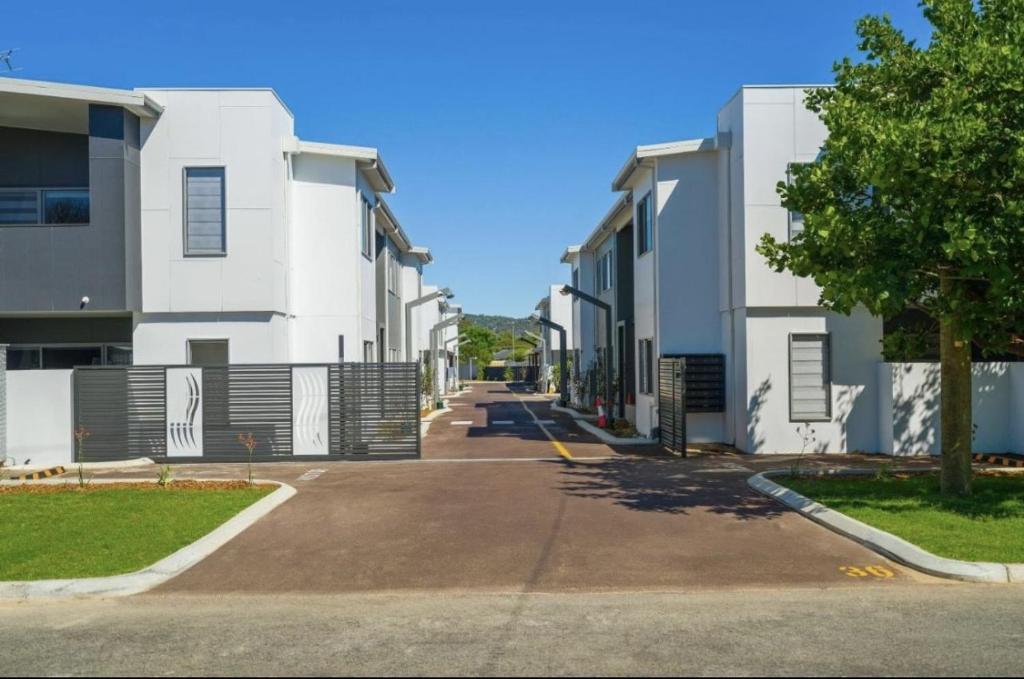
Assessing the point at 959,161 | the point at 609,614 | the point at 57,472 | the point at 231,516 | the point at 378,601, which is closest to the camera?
the point at 609,614

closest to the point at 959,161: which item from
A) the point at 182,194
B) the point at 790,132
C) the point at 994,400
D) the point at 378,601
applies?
the point at 378,601

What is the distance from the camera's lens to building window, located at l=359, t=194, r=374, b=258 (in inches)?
862

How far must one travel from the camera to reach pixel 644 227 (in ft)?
71.7

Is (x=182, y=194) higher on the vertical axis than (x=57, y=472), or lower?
higher

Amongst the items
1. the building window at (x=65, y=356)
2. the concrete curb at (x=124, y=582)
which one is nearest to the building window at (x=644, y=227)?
the building window at (x=65, y=356)

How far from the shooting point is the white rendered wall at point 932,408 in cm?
1728

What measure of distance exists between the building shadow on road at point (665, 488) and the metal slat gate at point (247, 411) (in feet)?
12.4

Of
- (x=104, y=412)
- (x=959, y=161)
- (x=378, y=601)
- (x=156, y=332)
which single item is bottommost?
(x=378, y=601)

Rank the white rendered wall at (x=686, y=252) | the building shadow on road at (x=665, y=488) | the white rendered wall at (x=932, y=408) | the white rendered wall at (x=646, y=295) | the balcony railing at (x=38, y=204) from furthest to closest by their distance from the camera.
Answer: the white rendered wall at (x=646, y=295), the white rendered wall at (x=686, y=252), the balcony railing at (x=38, y=204), the white rendered wall at (x=932, y=408), the building shadow on road at (x=665, y=488)

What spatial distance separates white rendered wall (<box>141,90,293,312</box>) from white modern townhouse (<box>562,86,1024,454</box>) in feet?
27.7

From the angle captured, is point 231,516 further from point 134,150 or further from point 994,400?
point 994,400

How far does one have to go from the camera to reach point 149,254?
18.2 metres

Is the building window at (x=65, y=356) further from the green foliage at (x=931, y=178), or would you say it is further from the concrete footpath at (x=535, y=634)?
the green foliage at (x=931, y=178)

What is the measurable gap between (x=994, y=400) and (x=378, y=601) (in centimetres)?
1482
